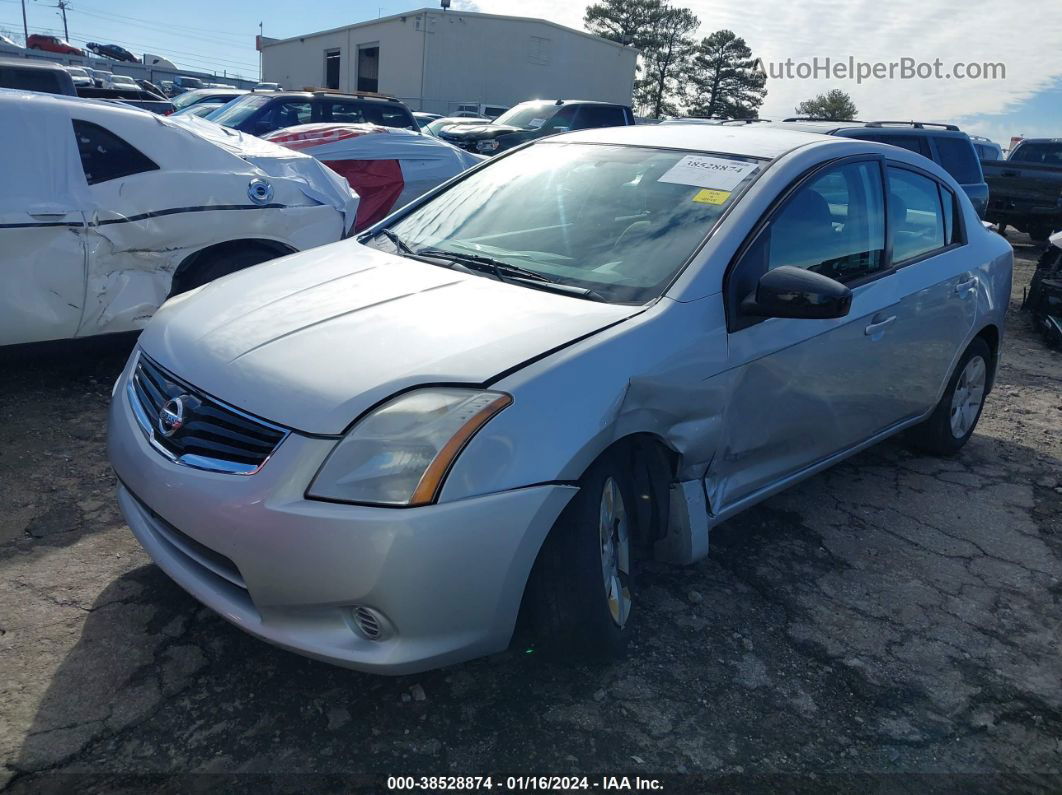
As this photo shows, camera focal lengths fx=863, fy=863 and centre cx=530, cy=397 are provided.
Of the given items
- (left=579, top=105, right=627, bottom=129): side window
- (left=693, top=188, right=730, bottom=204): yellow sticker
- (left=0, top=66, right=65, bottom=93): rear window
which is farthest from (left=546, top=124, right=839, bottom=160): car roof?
(left=579, top=105, right=627, bottom=129): side window

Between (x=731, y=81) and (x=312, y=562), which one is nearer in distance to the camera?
(x=312, y=562)

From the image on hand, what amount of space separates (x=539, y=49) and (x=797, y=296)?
1482 inches

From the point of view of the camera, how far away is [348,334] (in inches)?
97.0

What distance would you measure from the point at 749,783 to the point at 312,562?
1258 millimetres

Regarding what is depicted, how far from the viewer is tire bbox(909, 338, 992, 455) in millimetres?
4398

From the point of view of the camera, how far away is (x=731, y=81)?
5878 centimetres

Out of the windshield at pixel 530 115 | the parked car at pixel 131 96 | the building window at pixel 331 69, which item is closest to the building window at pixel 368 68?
the building window at pixel 331 69

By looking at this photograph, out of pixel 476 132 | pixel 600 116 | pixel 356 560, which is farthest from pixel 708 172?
pixel 600 116

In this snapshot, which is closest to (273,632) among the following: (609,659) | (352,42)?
(609,659)

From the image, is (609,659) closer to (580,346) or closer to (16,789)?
(580,346)

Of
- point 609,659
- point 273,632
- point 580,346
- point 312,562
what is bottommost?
point 609,659

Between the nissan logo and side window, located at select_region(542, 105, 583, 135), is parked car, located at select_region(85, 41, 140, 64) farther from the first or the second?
the nissan logo

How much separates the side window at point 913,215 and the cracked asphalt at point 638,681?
1.27 meters

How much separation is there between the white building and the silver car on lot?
106ft
